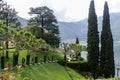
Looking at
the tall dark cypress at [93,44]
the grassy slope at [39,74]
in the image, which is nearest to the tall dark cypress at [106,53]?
the tall dark cypress at [93,44]

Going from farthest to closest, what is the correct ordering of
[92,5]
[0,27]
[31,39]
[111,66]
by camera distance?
[92,5], [111,66], [31,39], [0,27]

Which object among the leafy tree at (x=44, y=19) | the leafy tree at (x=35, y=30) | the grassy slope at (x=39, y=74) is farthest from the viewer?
the leafy tree at (x=44, y=19)

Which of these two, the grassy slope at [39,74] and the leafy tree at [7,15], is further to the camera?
the leafy tree at [7,15]

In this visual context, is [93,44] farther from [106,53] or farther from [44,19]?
[44,19]

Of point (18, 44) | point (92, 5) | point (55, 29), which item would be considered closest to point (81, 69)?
point (92, 5)

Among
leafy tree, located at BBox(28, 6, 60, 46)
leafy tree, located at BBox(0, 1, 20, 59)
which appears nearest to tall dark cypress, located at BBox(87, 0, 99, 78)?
leafy tree, located at BBox(0, 1, 20, 59)

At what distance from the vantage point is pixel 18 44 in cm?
4762

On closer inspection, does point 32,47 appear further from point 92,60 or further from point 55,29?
point 55,29

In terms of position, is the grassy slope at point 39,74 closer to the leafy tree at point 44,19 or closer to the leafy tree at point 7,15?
the leafy tree at point 7,15

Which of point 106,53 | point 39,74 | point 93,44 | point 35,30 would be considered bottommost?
point 39,74

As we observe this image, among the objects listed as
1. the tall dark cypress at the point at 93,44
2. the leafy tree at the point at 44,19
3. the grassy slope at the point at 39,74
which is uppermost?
the leafy tree at the point at 44,19

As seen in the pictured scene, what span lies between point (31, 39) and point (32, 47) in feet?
6.44

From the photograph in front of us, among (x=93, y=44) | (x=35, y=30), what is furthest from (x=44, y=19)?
(x=93, y=44)

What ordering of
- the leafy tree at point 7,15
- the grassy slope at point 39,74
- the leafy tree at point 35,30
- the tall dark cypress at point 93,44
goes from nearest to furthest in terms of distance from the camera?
the grassy slope at point 39,74, the leafy tree at point 7,15, the tall dark cypress at point 93,44, the leafy tree at point 35,30
